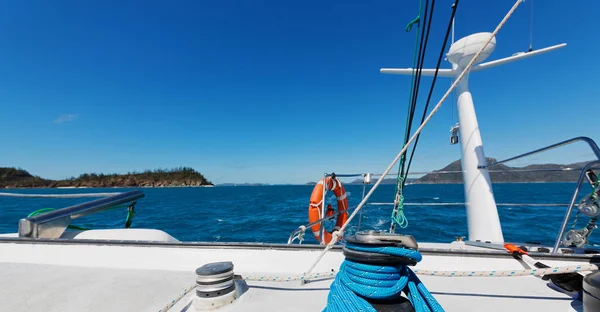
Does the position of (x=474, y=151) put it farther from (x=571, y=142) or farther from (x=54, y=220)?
(x=54, y=220)

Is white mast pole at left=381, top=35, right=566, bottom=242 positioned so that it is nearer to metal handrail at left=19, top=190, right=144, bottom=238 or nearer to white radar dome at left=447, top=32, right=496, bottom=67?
white radar dome at left=447, top=32, right=496, bottom=67

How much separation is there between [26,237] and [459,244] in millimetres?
4772

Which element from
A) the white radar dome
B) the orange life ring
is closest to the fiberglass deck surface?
the orange life ring

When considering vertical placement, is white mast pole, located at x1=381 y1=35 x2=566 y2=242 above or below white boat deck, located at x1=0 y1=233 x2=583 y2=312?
above

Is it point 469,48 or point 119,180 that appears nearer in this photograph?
point 469,48

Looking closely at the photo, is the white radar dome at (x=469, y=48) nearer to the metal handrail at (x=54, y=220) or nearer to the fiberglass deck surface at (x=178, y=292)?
the fiberglass deck surface at (x=178, y=292)

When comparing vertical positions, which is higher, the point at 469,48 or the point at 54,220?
the point at 469,48

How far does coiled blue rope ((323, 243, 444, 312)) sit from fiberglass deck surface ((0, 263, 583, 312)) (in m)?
0.52

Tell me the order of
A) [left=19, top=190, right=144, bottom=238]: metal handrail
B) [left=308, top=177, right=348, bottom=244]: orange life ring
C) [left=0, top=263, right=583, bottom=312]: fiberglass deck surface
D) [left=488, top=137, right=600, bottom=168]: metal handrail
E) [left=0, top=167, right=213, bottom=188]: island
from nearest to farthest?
[left=0, top=263, right=583, bottom=312]: fiberglass deck surface → [left=488, top=137, right=600, bottom=168]: metal handrail → [left=19, top=190, right=144, bottom=238]: metal handrail → [left=308, top=177, right=348, bottom=244]: orange life ring → [left=0, top=167, right=213, bottom=188]: island

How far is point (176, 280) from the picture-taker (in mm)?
1861

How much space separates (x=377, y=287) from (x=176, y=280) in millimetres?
1548

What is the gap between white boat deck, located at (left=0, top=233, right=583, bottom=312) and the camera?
1.49 metres

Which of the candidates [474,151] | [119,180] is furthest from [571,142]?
[119,180]

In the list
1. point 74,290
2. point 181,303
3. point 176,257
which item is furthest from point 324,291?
point 74,290
